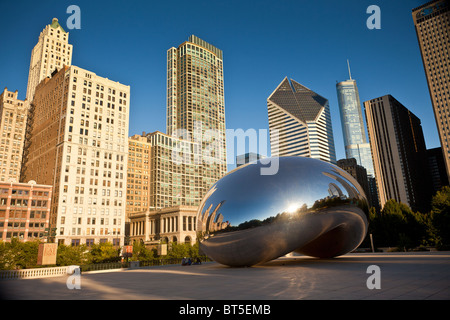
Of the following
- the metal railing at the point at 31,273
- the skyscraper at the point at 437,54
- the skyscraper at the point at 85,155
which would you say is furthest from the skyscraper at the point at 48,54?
the skyscraper at the point at 437,54

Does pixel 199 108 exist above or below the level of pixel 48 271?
above

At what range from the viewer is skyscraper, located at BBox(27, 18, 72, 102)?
14850 cm

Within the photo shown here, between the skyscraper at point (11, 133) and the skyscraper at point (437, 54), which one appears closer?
the skyscraper at point (11, 133)

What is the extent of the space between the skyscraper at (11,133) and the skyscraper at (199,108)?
76145mm

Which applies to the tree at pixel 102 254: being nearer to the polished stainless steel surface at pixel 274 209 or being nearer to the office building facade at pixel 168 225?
the polished stainless steel surface at pixel 274 209

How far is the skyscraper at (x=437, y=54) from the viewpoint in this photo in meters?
135

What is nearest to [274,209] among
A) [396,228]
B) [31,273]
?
[31,273]

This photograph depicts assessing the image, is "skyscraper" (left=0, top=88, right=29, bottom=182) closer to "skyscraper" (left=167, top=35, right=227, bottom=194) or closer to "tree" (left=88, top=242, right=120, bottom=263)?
"skyscraper" (left=167, top=35, right=227, bottom=194)

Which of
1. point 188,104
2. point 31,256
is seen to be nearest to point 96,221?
point 31,256

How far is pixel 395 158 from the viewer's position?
179875 millimetres

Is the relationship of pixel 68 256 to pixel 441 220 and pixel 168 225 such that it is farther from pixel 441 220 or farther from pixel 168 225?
pixel 168 225

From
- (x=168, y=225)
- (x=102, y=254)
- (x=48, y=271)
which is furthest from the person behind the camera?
→ (x=168, y=225)

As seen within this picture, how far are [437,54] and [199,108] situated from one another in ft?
405
